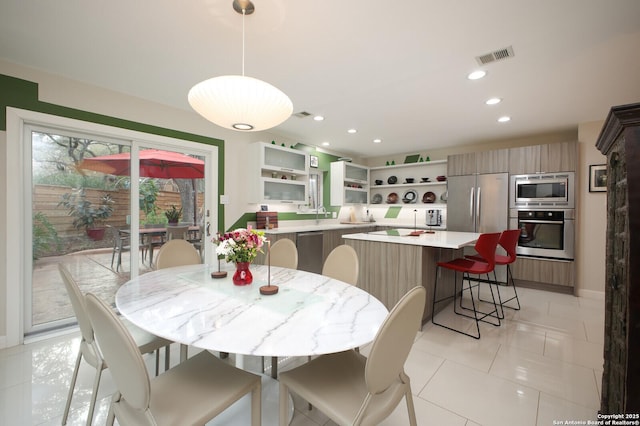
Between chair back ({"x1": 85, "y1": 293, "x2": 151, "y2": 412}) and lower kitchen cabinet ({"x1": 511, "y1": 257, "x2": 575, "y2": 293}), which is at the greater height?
chair back ({"x1": 85, "y1": 293, "x2": 151, "y2": 412})

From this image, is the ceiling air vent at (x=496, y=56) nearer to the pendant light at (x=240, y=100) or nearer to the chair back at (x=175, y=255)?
the pendant light at (x=240, y=100)

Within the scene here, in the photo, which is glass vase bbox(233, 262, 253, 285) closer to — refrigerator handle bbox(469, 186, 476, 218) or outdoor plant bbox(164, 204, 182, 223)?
outdoor plant bbox(164, 204, 182, 223)

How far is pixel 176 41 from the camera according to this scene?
2090 mm

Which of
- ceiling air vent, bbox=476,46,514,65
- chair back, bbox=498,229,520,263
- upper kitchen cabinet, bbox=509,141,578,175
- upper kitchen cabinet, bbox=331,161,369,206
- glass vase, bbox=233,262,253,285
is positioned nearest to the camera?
glass vase, bbox=233,262,253,285

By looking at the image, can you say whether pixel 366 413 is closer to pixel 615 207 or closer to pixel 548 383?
pixel 615 207

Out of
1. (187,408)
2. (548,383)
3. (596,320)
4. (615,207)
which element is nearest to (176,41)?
(187,408)

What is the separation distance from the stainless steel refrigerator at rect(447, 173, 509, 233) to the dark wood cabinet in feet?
11.6

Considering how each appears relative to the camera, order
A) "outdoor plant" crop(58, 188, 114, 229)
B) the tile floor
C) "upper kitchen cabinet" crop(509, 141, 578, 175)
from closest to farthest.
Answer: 1. the tile floor
2. "outdoor plant" crop(58, 188, 114, 229)
3. "upper kitchen cabinet" crop(509, 141, 578, 175)

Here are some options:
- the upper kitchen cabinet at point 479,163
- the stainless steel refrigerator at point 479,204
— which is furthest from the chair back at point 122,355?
the upper kitchen cabinet at point 479,163

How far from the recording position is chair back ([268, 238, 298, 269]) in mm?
2539

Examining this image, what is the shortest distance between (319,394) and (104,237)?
123 inches

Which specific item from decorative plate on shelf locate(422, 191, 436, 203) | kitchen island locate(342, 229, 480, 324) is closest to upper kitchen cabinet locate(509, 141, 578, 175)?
decorative plate on shelf locate(422, 191, 436, 203)

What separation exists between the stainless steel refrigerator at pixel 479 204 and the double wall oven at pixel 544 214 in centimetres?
14

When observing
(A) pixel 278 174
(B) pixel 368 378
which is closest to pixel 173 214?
(A) pixel 278 174
